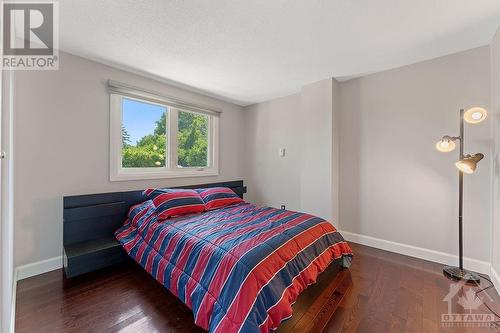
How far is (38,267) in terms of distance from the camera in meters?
2.19

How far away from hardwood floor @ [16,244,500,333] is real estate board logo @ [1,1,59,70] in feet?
5.94

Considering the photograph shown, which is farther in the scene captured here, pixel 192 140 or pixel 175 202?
pixel 192 140

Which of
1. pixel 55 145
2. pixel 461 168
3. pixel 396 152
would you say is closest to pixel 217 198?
pixel 55 145

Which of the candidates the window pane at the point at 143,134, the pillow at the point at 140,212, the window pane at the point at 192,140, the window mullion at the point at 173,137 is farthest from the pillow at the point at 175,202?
the window pane at the point at 192,140

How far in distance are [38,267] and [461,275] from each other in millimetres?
4213

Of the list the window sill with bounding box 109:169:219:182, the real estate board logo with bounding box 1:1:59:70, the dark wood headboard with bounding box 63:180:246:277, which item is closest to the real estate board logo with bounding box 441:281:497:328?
the dark wood headboard with bounding box 63:180:246:277

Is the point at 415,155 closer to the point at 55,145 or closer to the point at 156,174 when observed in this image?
the point at 156,174

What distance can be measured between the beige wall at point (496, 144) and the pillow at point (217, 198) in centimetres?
271

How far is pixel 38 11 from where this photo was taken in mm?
1773

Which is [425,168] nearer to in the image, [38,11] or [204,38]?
[204,38]

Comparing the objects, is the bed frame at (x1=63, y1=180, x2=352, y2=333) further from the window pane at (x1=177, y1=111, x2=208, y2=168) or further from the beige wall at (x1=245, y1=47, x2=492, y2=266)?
the beige wall at (x1=245, y1=47, x2=492, y2=266)

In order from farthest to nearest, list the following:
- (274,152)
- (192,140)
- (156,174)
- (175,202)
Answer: (274,152) < (192,140) < (156,174) < (175,202)

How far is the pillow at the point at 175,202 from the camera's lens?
244 cm

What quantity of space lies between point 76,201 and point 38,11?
174cm
